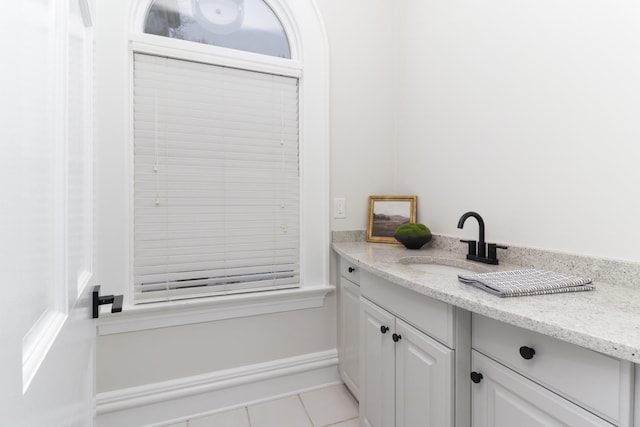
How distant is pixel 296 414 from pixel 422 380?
95 centimetres

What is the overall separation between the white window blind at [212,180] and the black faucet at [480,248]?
3.18 ft

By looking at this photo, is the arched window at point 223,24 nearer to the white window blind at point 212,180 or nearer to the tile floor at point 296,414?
the white window blind at point 212,180

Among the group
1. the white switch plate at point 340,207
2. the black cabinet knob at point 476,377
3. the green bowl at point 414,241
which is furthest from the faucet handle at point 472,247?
the white switch plate at point 340,207

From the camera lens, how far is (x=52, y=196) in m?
0.47

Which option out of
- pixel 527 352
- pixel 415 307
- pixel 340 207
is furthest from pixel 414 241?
pixel 527 352

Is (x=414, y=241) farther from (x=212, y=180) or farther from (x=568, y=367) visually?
(x=212, y=180)

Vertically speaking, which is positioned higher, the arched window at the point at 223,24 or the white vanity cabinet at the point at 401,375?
the arched window at the point at 223,24

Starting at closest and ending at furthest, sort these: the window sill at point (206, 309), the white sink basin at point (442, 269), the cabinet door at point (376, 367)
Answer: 1. the cabinet door at point (376, 367)
2. the white sink basin at point (442, 269)
3. the window sill at point (206, 309)

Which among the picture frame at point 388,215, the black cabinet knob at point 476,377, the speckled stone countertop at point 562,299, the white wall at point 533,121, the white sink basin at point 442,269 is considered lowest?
the black cabinet knob at point 476,377

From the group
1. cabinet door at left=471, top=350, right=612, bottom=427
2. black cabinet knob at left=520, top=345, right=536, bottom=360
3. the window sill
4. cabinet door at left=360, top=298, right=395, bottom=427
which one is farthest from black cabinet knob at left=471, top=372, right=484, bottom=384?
the window sill

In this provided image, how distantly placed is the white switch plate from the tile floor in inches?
43.1

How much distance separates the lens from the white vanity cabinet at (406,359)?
3.07 feet

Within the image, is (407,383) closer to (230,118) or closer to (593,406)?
(593,406)

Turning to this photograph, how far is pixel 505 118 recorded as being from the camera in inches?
53.5
